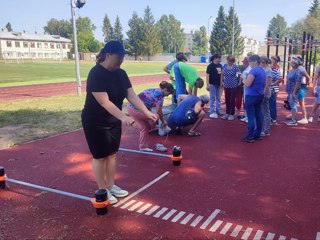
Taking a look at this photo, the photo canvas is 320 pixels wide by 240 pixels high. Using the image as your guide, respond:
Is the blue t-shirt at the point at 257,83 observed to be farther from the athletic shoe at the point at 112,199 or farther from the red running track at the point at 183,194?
the athletic shoe at the point at 112,199

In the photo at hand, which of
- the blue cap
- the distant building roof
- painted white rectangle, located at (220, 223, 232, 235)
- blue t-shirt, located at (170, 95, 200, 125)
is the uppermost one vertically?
the distant building roof

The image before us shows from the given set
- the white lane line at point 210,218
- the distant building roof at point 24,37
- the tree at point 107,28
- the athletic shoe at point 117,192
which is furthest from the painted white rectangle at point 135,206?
the tree at point 107,28

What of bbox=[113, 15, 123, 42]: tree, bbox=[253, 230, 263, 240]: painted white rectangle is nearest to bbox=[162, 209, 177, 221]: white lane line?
bbox=[253, 230, 263, 240]: painted white rectangle

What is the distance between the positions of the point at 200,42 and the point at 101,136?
119 m

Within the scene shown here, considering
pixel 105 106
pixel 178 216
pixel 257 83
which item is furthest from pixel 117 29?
pixel 178 216

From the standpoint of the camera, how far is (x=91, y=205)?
4.16 meters

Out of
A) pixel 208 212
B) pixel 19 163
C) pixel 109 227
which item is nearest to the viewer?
pixel 109 227

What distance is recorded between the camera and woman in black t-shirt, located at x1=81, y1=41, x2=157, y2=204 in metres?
3.66

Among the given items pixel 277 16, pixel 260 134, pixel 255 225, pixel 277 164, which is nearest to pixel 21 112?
pixel 260 134

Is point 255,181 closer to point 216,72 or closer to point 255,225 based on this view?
point 255,225

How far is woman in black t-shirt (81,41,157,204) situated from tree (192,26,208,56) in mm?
111428

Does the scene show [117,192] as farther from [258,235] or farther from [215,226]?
[258,235]

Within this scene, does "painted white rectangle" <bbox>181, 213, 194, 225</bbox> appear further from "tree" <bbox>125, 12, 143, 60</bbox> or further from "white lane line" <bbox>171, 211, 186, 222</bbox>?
"tree" <bbox>125, 12, 143, 60</bbox>

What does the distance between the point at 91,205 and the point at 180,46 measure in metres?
122
